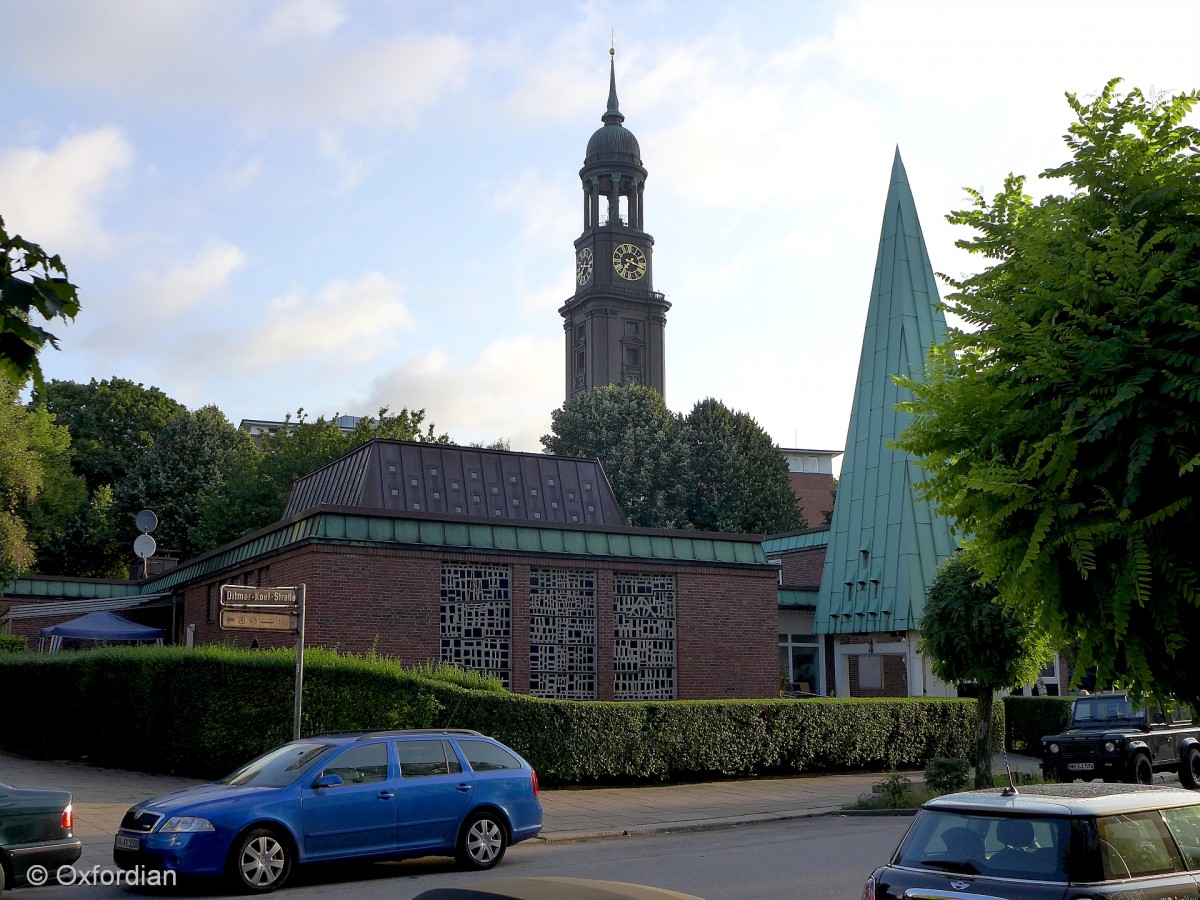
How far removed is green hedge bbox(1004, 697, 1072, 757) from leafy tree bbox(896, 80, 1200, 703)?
23967mm

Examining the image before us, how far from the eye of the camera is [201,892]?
11.1 metres

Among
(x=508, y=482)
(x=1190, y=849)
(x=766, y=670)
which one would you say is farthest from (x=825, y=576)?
(x=1190, y=849)

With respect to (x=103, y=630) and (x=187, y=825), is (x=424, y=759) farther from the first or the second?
(x=103, y=630)

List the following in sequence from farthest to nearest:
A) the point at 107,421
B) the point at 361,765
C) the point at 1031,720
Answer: the point at 107,421
the point at 1031,720
the point at 361,765

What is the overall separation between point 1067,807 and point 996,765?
20657mm

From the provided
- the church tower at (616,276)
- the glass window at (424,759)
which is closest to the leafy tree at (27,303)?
the glass window at (424,759)

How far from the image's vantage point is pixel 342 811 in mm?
11789

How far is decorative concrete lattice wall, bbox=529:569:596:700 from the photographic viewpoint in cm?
2500

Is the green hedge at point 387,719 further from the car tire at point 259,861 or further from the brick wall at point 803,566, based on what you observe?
the brick wall at point 803,566

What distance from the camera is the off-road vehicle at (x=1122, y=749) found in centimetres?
2078

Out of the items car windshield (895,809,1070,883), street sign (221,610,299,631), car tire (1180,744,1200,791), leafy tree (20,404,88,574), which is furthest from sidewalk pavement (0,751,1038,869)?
leafy tree (20,404,88,574)

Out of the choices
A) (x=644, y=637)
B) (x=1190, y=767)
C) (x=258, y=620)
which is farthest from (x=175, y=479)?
(x=1190, y=767)

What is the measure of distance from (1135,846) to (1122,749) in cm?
1571

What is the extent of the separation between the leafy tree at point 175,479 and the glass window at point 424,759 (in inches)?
1689
